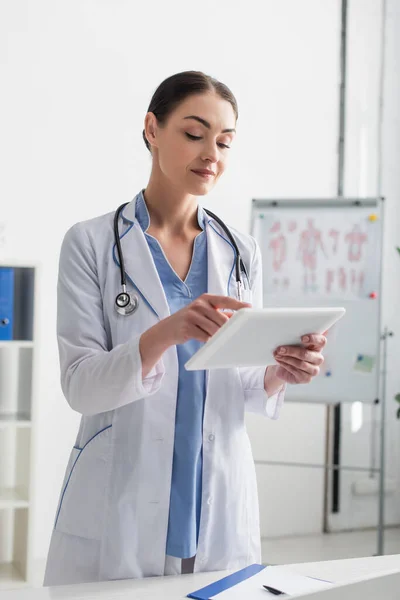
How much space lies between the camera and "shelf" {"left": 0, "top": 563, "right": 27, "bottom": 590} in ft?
10.4

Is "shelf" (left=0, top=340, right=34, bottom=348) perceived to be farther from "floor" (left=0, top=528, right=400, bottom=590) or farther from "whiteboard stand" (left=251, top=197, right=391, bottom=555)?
"floor" (left=0, top=528, right=400, bottom=590)

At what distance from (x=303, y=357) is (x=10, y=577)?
7.98ft

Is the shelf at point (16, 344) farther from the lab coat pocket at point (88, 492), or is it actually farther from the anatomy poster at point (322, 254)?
the lab coat pocket at point (88, 492)

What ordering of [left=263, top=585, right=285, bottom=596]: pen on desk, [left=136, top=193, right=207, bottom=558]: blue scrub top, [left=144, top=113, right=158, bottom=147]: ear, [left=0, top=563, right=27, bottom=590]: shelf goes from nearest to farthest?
[left=263, top=585, right=285, bottom=596]: pen on desk < [left=136, top=193, right=207, bottom=558]: blue scrub top < [left=144, top=113, right=158, bottom=147]: ear < [left=0, top=563, right=27, bottom=590]: shelf

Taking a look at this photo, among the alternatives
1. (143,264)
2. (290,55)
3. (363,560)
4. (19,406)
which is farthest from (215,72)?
(363,560)

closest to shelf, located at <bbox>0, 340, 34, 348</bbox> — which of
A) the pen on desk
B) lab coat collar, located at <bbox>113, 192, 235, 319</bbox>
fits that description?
lab coat collar, located at <bbox>113, 192, 235, 319</bbox>

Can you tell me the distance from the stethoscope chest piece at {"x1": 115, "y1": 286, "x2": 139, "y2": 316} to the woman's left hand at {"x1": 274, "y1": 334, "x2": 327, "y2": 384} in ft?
0.86

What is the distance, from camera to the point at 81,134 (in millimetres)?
3775

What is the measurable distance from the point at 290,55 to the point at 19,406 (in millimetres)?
2395

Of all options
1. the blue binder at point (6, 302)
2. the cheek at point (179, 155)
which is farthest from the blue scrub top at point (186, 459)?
the blue binder at point (6, 302)

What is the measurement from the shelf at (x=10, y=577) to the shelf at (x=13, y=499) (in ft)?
1.00

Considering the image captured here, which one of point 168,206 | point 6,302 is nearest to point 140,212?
point 168,206

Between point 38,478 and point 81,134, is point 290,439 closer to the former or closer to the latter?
point 38,478

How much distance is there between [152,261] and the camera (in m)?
1.42
